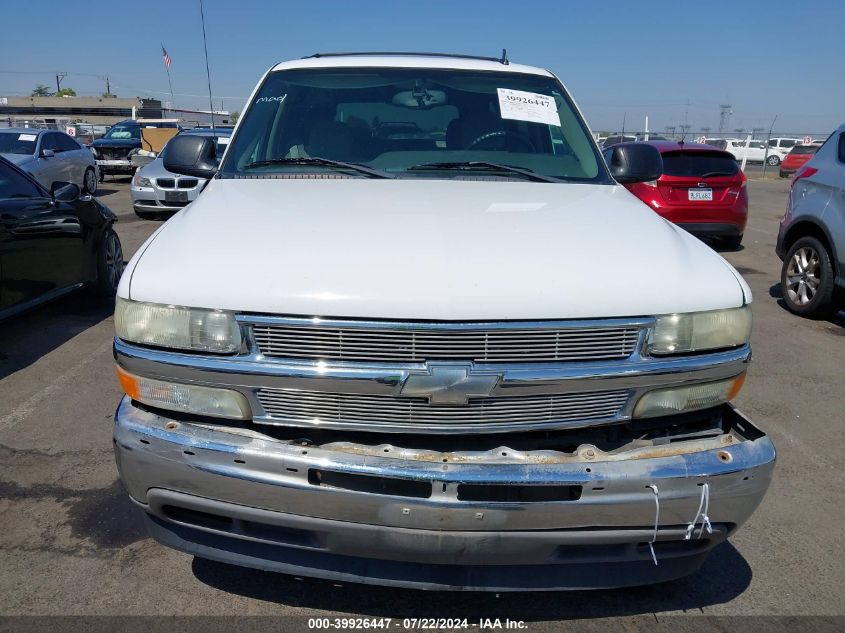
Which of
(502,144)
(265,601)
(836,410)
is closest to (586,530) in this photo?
(265,601)

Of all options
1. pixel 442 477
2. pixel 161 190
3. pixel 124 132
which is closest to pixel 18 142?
pixel 161 190

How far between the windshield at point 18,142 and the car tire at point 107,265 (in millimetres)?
8282

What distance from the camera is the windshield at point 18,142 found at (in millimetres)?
13297

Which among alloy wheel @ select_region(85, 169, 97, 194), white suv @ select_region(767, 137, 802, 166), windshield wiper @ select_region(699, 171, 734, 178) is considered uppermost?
windshield wiper @ select_region(699, 171, 734, 178)

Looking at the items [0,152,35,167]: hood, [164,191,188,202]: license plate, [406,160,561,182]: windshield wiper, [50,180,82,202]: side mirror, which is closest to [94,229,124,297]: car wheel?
[50,180,82,202]: side mirror

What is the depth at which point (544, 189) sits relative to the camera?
3.12m

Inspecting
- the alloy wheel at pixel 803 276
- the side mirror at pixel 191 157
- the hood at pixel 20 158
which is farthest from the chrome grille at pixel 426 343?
the hood at pixel 20 158

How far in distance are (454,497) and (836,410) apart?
3.62 metres

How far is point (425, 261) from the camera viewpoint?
2238 mm

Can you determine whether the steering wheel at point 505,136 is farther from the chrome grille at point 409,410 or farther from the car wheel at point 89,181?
the car wheel at point 89,181

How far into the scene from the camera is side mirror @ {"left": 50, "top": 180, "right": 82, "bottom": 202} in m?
6.04

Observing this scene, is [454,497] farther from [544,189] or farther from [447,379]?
[544,189]

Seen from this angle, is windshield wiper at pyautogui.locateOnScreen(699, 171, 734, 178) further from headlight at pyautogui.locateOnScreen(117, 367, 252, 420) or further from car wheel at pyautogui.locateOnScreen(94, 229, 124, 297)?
headlight at pyautogui.locateOnScreen(117, 367, 252, 420)

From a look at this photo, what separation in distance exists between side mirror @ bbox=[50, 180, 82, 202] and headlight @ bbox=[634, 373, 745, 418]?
550 cm
